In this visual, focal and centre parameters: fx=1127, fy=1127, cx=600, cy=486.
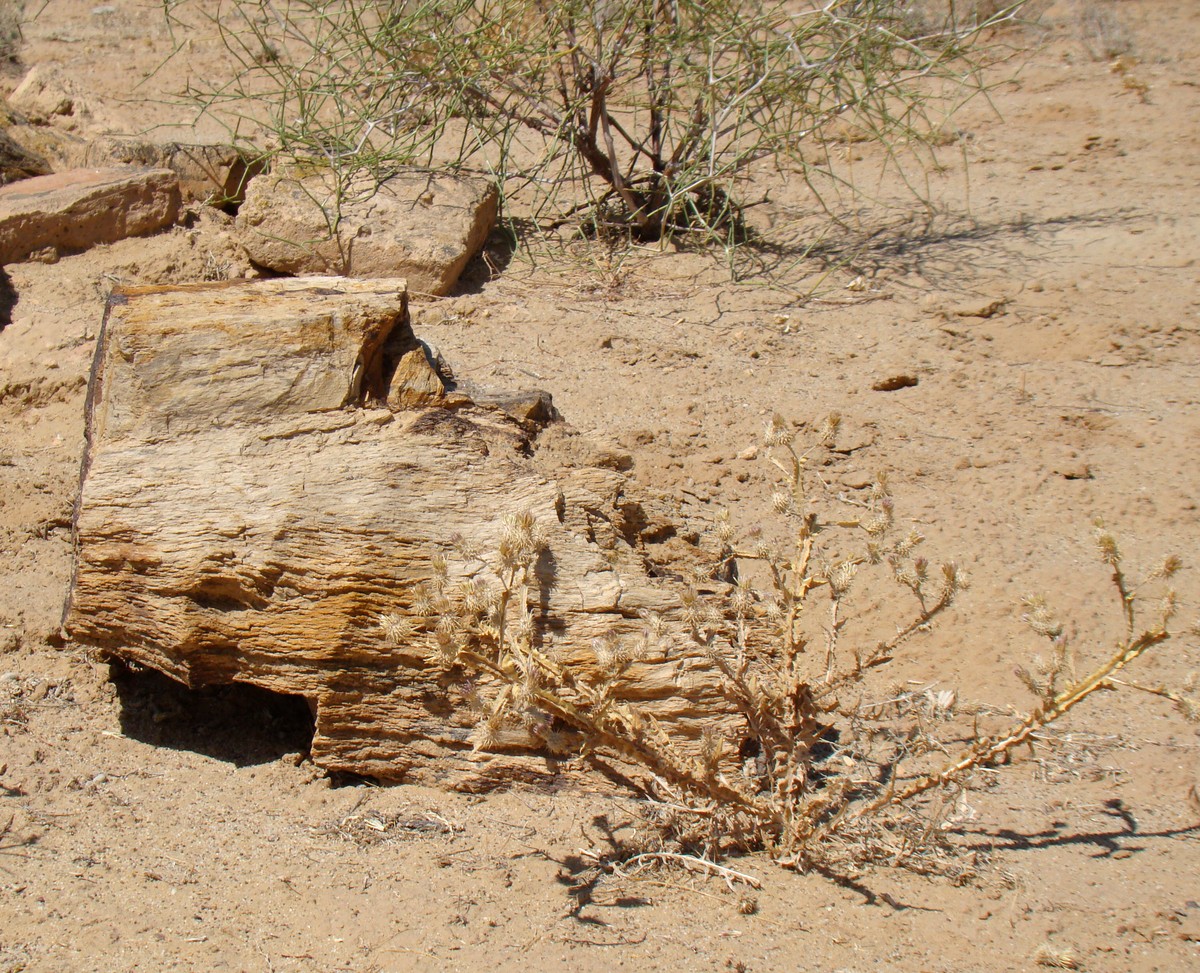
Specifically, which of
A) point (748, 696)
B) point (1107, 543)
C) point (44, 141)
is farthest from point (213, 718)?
point (44, 141)

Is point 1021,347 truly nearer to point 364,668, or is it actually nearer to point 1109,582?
point 1109,582

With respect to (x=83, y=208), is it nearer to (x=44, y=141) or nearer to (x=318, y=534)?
(x=44, y=141)

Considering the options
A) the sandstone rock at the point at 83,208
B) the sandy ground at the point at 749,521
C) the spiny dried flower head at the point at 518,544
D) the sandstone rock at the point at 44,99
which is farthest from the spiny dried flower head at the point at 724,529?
the sandstone rock at the point at 44,99

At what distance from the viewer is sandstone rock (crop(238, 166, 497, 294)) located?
4.32 metres

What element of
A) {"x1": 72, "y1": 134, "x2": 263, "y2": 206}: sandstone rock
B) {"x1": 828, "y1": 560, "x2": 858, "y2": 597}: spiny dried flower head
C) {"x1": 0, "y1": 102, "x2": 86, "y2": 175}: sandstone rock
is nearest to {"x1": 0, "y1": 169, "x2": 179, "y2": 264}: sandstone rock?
{"x1": 72, "y1": 134, "x2": 263, "y2": 206}: sandstone rock

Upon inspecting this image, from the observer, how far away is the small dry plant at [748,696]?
187 centimetres

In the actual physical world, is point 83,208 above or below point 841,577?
above

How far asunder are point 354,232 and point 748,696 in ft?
9.70

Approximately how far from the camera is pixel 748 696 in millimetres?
2029

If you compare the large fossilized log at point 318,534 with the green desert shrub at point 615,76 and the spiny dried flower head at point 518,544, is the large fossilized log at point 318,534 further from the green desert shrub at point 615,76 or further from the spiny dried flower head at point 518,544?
the green desert shrub at point 615,76

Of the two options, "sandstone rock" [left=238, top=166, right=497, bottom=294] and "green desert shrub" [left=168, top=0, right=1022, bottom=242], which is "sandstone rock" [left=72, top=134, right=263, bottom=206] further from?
"sandstone rock" [left=238, top=166, right=497, bottom=294]

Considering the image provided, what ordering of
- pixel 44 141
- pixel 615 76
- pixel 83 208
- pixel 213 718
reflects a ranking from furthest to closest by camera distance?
pixel 44 141 → pixel 615 76 → pixel 83 208 → pixel 213 718

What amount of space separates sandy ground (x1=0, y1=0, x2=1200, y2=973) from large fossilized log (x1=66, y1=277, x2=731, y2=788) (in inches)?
8.5

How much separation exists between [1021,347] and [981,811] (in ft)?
6.91
